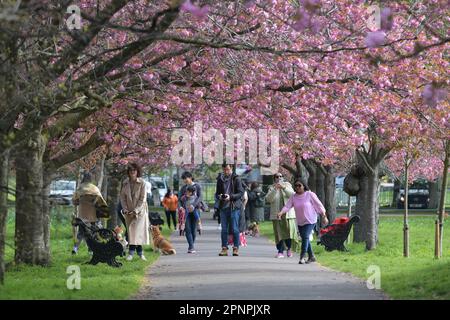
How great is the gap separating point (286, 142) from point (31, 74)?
37.8 feet

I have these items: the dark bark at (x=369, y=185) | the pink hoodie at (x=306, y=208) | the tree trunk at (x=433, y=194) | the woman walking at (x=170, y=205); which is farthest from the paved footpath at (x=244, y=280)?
the tree trunk at (x=433, y=194)

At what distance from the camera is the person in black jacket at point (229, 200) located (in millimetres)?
22156

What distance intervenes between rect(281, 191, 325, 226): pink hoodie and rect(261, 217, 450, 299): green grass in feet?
2.56

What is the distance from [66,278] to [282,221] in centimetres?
698

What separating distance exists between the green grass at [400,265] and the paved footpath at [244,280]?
34 centimetres

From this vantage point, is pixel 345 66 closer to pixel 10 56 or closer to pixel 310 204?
pixel 310 204

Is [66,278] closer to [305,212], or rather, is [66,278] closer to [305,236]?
[305,236]

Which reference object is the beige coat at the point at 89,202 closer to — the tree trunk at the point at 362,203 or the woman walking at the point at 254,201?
the tree trunk at the point at 362,203

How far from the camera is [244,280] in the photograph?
16.0m

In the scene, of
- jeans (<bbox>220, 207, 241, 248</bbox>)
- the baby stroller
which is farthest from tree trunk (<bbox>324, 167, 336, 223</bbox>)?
jeans (<bbox>220, 207, 241, 248</bbox>)

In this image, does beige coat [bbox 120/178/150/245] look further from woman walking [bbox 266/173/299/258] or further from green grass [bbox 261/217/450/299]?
green grass [bbox 261/217/450/299]

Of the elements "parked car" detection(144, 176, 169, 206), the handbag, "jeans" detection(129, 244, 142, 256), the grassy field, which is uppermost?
"parked car" detection(144, 176, 169, 206)

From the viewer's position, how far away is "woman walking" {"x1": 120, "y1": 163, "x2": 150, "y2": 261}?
21.1 meters
